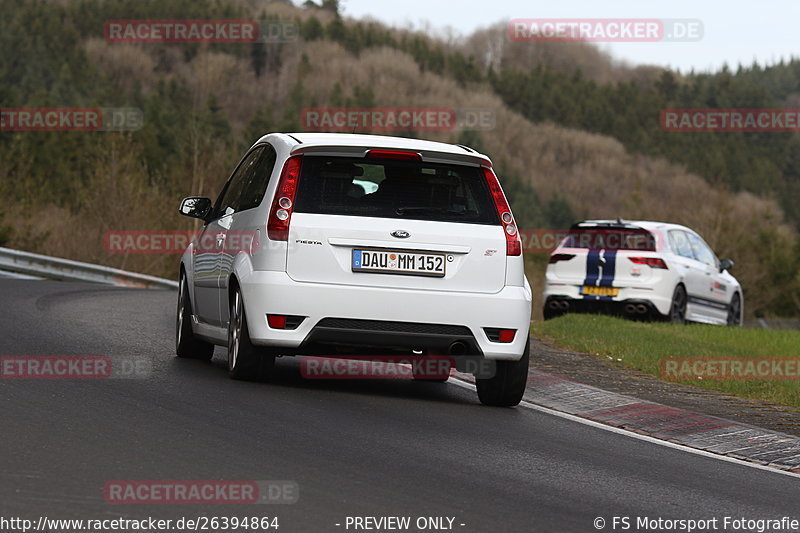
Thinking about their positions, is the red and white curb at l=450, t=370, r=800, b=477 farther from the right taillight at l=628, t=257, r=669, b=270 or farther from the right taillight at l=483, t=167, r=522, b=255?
the right taillight at l=628, t=257, r=669, b=270

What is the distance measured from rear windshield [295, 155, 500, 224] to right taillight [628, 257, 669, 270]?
1020cm

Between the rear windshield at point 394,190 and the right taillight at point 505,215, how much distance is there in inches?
1.4

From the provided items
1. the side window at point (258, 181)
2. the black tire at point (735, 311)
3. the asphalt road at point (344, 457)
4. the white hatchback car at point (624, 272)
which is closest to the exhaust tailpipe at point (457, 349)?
the asphalt road at point (344, 457)

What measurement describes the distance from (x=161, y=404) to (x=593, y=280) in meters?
12.2

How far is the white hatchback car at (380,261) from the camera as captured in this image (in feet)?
29.6

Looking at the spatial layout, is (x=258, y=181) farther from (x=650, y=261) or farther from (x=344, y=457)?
(x=650, y=261)

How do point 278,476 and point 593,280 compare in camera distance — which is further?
point 593,280

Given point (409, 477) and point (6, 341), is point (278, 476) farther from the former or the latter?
point (6, 341)

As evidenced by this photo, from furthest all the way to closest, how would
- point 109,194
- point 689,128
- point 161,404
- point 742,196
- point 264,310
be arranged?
point 689,128 < point 742,196 < point 109,194 < point 264,310 < point 161,404

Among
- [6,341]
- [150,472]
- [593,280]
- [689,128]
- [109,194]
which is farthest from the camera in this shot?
[689,128]

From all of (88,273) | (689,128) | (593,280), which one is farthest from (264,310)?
(689,128)

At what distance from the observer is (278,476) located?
6156 millimetres

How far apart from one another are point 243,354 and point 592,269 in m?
10.9

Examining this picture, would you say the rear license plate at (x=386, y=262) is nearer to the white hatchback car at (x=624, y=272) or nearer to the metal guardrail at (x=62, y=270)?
the white hatchback car at (x=624, y=272)
